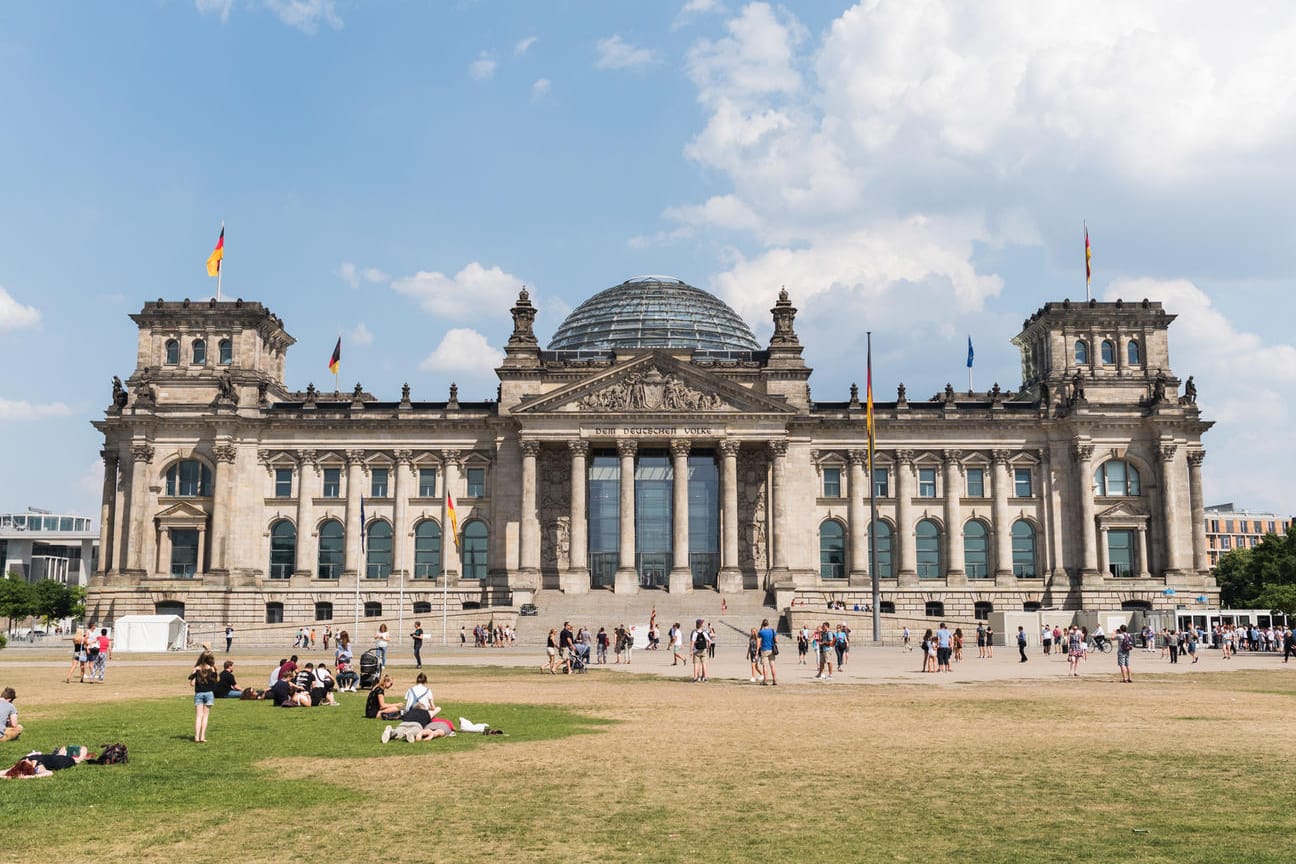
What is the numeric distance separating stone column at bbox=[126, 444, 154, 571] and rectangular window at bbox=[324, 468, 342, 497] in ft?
43.2

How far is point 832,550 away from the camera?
9431 centimetres

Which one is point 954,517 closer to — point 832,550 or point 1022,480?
point 1022,480

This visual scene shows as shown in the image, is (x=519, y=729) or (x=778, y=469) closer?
(x=519, y=729)

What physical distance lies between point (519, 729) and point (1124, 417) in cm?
7864

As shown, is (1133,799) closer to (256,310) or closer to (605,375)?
(605,375)

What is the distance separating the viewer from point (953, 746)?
76.4 ft

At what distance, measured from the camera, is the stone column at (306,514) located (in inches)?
3634

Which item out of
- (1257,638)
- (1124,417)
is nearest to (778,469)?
(1124,417)

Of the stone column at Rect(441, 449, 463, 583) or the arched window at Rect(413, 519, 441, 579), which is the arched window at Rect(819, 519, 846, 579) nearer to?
the stone column at Rect(441, 449, 463, 583)

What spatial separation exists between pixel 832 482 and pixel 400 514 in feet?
113

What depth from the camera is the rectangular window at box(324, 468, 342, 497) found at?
9381cm

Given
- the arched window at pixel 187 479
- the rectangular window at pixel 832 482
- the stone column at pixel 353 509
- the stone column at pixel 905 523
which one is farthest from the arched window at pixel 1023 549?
the arched window at pixel 187 479

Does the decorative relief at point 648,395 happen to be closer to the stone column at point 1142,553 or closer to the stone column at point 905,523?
the stone column at point 905,523

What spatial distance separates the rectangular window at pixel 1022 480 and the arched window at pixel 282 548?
5739cm
